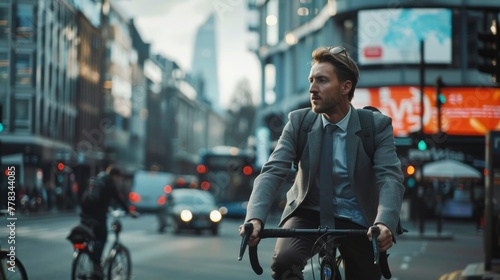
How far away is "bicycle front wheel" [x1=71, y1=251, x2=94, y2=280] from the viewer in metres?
12.7

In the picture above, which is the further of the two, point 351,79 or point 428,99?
point 428,99


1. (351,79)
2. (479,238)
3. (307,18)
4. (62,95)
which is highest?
(307,18)

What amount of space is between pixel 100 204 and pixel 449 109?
123 feet

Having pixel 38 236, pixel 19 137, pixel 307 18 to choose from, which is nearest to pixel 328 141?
pixel 38 236

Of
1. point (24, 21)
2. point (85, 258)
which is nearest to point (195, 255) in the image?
point (85, 258)

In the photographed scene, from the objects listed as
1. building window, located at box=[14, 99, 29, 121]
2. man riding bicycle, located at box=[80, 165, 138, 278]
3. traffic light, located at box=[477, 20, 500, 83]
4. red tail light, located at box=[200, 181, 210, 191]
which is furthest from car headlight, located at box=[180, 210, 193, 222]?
building window, located at box=[14, 99, 29, 121]

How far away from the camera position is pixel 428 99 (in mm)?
49469

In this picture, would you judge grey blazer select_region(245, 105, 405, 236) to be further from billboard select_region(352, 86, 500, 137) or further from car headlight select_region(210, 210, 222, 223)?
billboard select_region(352, 86, 500, 137)

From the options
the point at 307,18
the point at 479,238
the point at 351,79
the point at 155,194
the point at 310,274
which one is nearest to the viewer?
the point at 310,274

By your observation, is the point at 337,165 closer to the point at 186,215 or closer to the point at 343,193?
the point at 343,193

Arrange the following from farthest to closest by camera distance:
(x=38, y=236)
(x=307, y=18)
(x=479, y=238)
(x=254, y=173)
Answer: (x=307, y=18)
(x=254, y=173)
(x=479, y=238)
(x=38, y=236)

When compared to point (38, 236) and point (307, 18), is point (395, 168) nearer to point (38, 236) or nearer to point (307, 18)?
point (38, 236)

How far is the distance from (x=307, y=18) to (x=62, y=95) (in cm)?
1553

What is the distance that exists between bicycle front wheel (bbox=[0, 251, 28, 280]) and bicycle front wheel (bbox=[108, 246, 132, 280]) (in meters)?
4.19
